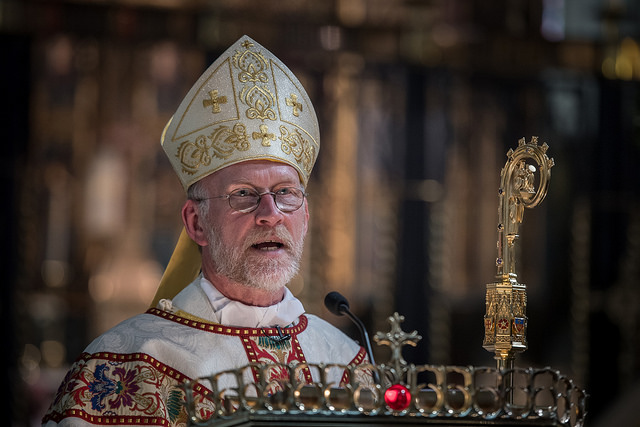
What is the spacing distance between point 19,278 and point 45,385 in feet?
2.70

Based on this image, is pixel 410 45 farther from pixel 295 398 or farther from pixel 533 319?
pixel 295 398

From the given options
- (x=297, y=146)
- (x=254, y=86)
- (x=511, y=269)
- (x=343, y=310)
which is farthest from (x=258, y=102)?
(x=511, y=269)

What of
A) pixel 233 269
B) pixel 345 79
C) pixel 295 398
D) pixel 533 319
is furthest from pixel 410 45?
pixel 295 398

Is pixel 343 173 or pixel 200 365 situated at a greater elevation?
pixel 343 173

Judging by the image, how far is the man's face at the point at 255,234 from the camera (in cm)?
339

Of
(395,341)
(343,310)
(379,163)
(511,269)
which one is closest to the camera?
(395,341)

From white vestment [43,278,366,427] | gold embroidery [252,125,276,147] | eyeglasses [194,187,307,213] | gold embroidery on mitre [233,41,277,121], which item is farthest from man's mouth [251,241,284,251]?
gold embroidery on mitre [233,41,277,121]

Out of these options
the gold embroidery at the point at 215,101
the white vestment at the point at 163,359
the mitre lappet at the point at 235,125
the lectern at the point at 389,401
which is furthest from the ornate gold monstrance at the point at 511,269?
the gold embroidery at the point at 215,101

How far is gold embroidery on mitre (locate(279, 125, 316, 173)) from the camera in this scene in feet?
11.7

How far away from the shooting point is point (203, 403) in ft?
10.5

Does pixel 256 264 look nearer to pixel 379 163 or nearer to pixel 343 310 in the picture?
pixel 343 310

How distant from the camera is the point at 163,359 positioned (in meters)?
3.25

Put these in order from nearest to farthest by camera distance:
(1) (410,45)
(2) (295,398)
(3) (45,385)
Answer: (2) (295,398) < (3) (45,385) < (1) (410,45)

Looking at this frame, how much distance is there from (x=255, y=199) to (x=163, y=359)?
55cm
